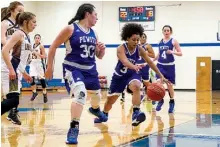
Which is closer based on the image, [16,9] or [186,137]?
[186,137]

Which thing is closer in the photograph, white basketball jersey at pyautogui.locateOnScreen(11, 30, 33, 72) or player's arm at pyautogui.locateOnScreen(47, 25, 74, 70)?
player's arm at pyautogui.locateOnScreen(47, 25, 74, 70)

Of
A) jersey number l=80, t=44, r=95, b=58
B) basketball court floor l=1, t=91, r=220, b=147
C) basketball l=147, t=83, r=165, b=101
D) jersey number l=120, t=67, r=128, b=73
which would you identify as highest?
jersey number l=80, t=44, r=95, b=58

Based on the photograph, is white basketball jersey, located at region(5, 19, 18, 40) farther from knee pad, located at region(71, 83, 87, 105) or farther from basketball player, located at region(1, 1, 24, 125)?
knee pad, located at region(71, 83, 87, 105)

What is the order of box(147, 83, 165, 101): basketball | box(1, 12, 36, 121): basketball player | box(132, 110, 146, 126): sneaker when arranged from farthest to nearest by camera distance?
1. box(147, 83, 165, 101): basketball
2. box(132, 110, 146, 126): sneaker
3. box(1, 12, 36, 121): basketball player

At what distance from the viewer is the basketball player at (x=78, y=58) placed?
15.4 feet

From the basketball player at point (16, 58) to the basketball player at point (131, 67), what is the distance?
1.26 m

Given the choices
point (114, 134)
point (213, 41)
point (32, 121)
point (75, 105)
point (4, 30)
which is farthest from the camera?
point (213, 41)

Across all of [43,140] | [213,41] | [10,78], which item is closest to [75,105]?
[43,140]

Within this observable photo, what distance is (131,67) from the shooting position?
19.1 ft

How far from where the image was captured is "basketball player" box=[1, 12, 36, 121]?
5.29m

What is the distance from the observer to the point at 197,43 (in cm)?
1653

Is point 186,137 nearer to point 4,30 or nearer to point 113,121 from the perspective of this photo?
point 113,121

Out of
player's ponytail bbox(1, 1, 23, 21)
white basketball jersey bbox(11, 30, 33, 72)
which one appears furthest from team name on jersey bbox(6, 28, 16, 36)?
white basketball jersey bbox(11, 30, 33, 72)

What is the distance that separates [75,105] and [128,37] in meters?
1.75
